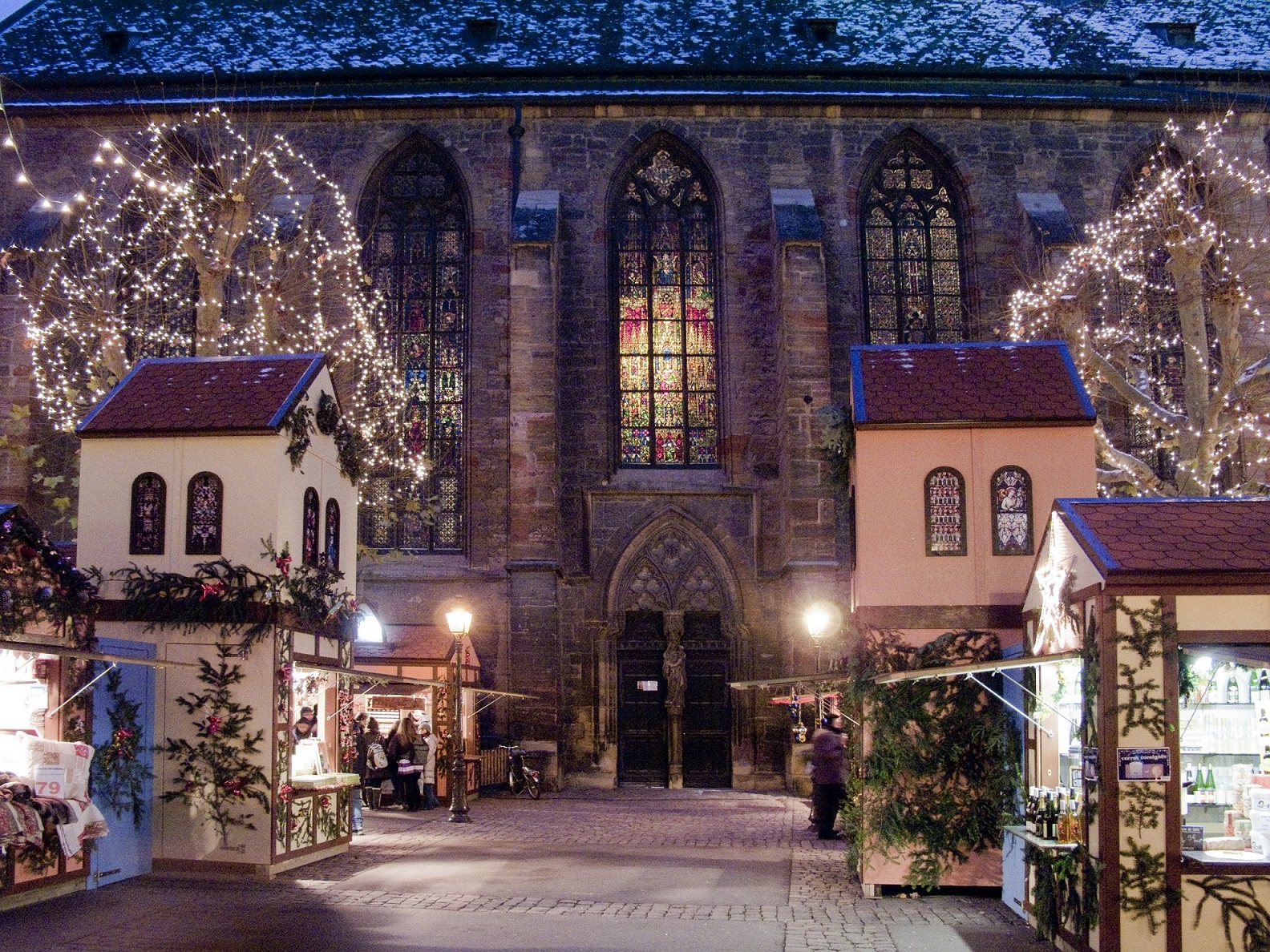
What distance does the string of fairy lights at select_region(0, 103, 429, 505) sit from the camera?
22250mm

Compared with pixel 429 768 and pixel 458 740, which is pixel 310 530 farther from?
pixel 429 768

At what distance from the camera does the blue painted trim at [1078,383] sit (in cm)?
1321

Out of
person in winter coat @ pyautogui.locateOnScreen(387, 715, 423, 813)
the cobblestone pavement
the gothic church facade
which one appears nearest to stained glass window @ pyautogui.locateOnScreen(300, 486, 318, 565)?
the cobblestone pavement

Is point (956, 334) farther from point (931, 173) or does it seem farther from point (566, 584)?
point (566, 584)

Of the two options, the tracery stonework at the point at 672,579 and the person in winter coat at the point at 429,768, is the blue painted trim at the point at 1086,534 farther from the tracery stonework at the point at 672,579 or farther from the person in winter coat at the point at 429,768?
the tracery stonework at the point at 672,579

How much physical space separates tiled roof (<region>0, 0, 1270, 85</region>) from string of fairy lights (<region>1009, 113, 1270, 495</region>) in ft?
11.5

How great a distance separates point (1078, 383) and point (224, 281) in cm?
1379

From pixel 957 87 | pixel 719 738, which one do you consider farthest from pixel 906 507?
pixel 957 87

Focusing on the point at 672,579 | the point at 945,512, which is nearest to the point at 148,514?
the point at 945,512

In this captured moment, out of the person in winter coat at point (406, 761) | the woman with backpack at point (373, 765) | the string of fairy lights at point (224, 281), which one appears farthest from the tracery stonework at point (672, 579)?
the woman with backpack at point (373, 765)

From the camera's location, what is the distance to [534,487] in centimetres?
2420

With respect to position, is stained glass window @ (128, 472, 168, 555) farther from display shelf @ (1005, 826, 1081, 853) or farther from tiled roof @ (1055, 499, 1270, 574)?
tiled roof @ (1055, 499, 1270, 574)

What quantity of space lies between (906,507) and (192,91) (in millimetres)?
19260

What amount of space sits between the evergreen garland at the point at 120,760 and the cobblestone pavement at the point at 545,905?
77 cm
